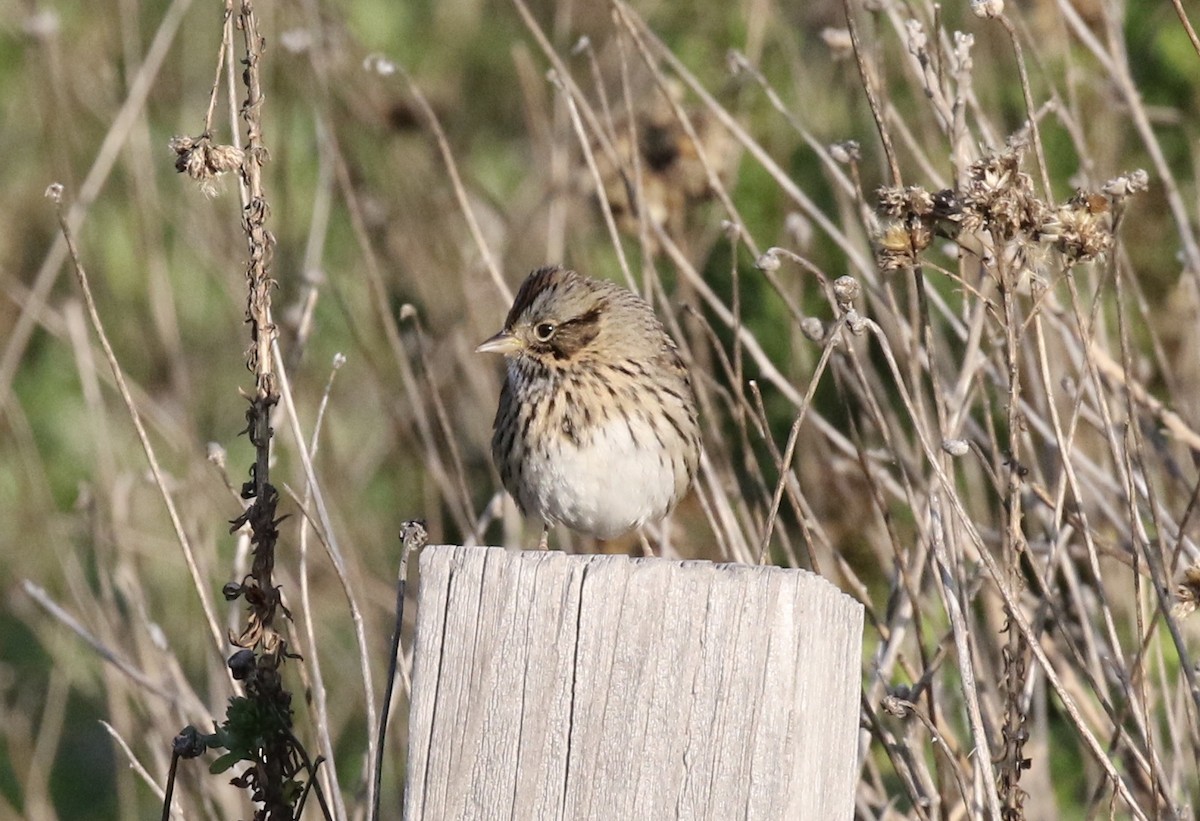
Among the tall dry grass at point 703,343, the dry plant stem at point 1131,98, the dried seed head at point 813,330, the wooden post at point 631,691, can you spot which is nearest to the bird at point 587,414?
the tall dry grass at point 703,343

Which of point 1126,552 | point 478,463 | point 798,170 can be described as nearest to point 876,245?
point 1126,552

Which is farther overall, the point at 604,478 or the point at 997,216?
the point at 604,478

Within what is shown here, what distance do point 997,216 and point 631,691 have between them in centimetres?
104

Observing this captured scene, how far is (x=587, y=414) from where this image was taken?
4.05 metres

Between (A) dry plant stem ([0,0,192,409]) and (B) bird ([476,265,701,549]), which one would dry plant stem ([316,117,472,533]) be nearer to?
(B) bird ([476,265,701,549])

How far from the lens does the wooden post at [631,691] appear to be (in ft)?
6.85

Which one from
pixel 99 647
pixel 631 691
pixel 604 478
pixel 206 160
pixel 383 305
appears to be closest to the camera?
pixel 631 691

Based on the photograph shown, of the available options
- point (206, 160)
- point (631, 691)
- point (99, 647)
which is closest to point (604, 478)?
point (99, 647)

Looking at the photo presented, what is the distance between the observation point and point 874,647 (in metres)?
4.72

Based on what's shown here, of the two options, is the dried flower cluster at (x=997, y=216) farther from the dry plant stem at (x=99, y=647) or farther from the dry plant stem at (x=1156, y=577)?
the dry plant stem at (x=99, y=647)

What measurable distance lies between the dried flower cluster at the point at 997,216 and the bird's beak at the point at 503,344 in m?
1.38

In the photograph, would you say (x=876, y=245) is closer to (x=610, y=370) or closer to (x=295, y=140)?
(x=610, y=370)

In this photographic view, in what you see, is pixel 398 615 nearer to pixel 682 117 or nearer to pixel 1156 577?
pixel 1156 577

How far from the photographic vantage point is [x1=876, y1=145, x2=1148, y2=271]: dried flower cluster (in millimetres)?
2729
